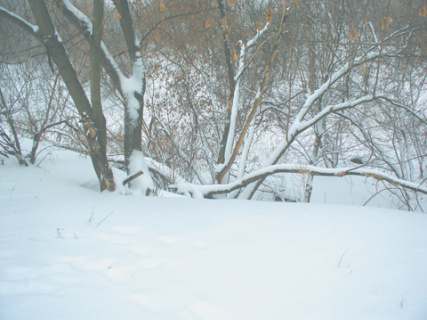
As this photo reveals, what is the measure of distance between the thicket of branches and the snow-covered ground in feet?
5.07

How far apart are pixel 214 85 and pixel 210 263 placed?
6.67m

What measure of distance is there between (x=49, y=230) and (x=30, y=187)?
184 cm

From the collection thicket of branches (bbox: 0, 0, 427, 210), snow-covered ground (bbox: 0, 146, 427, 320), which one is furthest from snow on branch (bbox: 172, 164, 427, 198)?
snow-covered ground (bbox: 0, 146, 427, 320)

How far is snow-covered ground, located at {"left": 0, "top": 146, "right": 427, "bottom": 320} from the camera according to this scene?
4.45ft

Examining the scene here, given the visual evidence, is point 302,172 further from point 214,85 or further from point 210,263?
point 214,85

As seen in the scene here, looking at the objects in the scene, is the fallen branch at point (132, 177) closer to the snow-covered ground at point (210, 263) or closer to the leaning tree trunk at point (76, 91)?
the leaning tree trunk at point (76, 91)

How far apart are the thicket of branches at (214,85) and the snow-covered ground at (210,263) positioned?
155 cm

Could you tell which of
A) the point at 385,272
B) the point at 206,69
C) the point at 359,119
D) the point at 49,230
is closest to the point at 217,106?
the point at 206,69

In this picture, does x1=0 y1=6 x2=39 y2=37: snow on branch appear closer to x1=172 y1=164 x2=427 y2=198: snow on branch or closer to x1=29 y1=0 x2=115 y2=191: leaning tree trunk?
x1=29 y1=0 x2=115 y2=191: leaning tree trunk

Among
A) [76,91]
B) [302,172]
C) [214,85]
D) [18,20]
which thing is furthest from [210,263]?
[214,85]

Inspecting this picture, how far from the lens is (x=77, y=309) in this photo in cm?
131

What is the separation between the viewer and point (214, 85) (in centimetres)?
788

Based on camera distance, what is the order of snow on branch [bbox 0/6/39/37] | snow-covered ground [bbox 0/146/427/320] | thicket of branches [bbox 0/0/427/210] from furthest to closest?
thicket of branches [bbox 0/0/427/210] → snow on branch [bbox 0/6/39/37] → snow-covered ground [bbox 0/146/427/320]

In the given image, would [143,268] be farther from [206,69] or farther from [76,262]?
[206,69]
